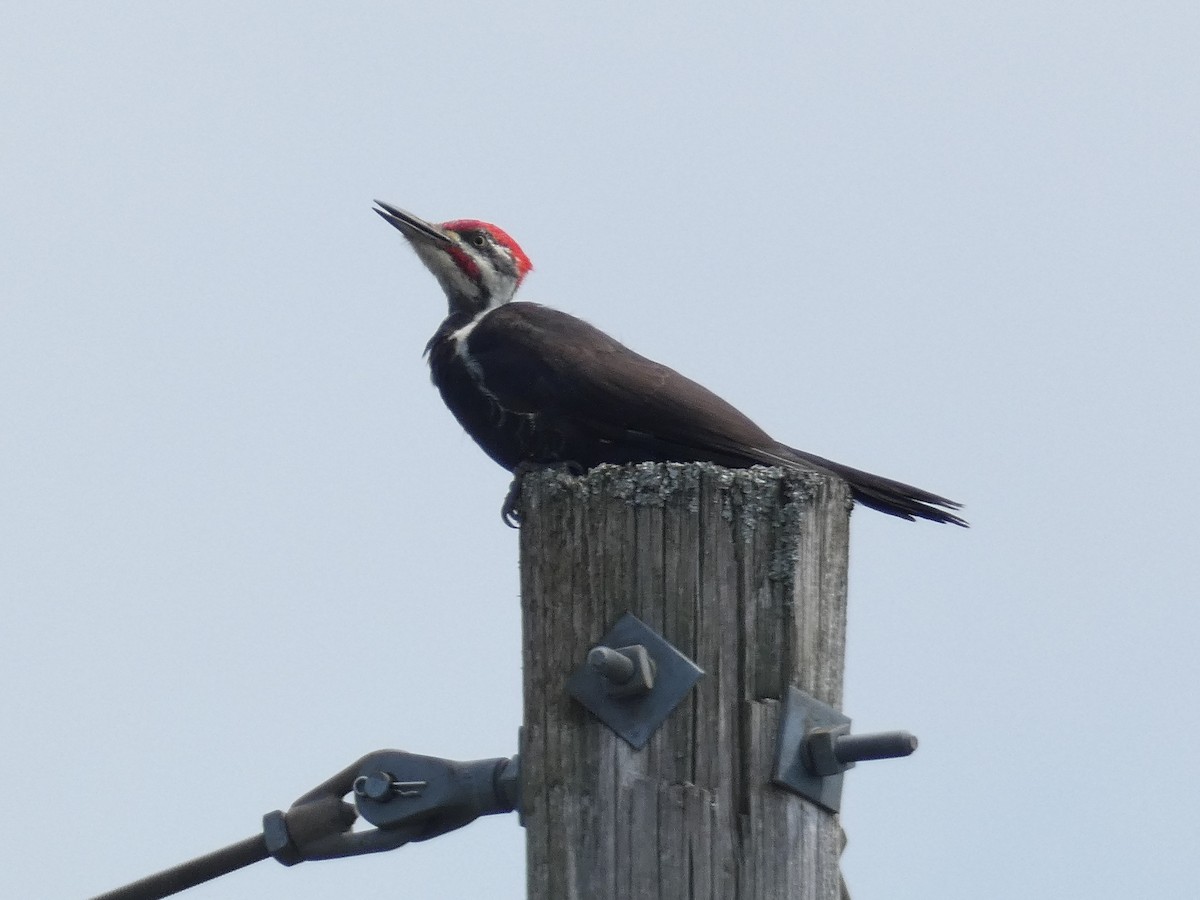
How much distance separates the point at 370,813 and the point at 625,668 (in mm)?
609

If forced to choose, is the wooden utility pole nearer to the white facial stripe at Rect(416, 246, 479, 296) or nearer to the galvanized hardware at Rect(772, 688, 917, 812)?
the galvanized hardware at Rect(772, 688, 917, 812)

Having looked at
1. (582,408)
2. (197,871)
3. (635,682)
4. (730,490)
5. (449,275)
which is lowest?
(197,871)

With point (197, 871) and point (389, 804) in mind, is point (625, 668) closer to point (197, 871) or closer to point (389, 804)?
point (389, 804)

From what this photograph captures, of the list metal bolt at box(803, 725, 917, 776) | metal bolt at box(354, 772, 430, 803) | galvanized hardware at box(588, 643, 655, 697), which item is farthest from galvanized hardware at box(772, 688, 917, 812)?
metal bolt at box(354, 772, 430, 803)

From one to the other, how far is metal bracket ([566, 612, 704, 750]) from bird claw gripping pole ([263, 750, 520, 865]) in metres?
0.21

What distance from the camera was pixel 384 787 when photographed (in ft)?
8.10

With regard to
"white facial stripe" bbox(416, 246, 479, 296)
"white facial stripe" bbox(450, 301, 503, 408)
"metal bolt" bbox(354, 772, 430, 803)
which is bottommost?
"metal bolt" bbox(354, 772, 430, 803)

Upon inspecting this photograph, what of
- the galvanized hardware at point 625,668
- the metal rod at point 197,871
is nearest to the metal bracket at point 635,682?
the galvanized hardware at point 625,668

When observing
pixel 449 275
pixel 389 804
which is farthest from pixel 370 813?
pixel 449 275

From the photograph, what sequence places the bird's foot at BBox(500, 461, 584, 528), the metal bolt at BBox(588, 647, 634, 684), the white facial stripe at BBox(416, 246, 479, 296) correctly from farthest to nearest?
the white facial stripe at BBox(416, 246, 479, 296) → the bird's foot at BBox(500, 461, 584, 528) → the metal bolt at BBox(588, 647, 634, 684)

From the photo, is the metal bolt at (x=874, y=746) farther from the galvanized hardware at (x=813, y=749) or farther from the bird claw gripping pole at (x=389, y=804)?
the bird claw gripping pole at (x=389, y=804)

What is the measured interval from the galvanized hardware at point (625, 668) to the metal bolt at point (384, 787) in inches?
18.0

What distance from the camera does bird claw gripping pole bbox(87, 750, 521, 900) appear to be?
2.39 meters

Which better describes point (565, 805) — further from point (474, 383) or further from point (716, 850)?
point (474, 383)
